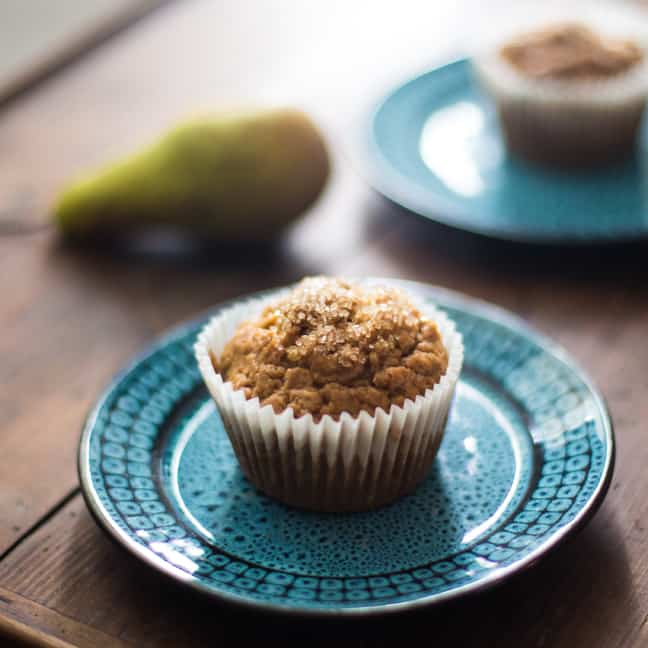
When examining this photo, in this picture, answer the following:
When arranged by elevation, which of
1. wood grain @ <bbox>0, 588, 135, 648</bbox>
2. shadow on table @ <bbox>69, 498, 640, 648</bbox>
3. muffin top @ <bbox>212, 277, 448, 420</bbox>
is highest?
muffin top @ <bbox>212, 277, 448, 420</bbox>

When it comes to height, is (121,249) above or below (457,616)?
above

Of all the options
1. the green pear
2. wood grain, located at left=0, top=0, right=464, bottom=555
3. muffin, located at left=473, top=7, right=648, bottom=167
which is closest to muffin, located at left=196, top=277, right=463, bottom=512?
wood grain, located at left=0, top=0, right=464, bottom=555

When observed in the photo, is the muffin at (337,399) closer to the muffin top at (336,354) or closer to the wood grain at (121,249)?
the muffin top at (336,354)

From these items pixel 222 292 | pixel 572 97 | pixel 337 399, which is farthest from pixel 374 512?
pixel 572 97

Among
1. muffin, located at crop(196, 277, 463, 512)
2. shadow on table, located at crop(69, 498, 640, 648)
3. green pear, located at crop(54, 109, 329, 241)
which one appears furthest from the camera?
green pear, located at crop(54, 109, 329, 241)

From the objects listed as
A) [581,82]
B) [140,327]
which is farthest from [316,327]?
[581,82]

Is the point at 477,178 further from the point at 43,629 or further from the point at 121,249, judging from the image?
the point at 43,629

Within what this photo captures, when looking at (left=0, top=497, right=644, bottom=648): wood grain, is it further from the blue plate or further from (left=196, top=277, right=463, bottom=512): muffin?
the blue plate
